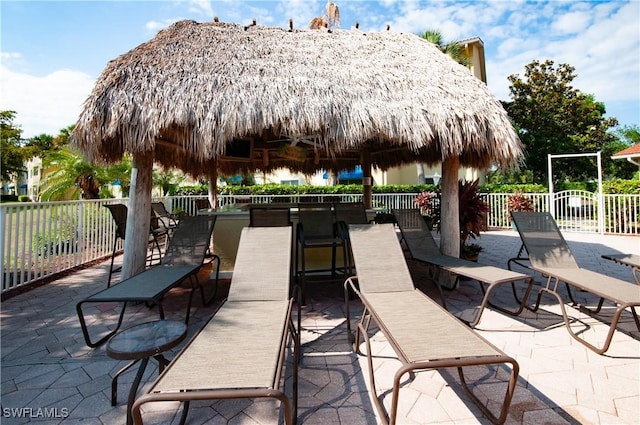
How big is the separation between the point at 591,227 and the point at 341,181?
13193 mm

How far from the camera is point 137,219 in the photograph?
4543 mm

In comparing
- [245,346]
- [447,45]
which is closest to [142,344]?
→ [245,346]

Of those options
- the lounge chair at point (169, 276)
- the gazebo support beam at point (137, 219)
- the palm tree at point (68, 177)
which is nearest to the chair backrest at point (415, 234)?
the lounge chair at point (169, 276)

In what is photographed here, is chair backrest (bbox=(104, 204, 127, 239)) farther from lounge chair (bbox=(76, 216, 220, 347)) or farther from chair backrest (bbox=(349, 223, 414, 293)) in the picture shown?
chair backrest (bbox=(349, 223, 414, 293))

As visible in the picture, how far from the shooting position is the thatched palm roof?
4.09 meters

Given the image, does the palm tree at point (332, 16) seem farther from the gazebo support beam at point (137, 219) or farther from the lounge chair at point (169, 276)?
the lounge chair at point (169, 276)

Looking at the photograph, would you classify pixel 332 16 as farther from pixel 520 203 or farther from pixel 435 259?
pixel 520 203

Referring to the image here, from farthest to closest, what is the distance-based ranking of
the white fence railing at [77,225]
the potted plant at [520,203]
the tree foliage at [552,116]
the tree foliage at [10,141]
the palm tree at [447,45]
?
the tree foliage at [552,116]
the tree foliage at [10,141]
the palm tree at [447,45]
the potted plant at [520,203]
the white fence railing at [77,225]

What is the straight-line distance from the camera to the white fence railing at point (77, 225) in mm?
5014

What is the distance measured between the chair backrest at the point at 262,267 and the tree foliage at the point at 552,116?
20.9 metres

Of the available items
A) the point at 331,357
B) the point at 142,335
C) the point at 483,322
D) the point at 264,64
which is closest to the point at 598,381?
the point at 483,322

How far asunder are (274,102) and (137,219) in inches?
105

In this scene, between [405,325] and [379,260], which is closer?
[405,325]

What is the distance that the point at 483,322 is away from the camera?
3719 millimetres
